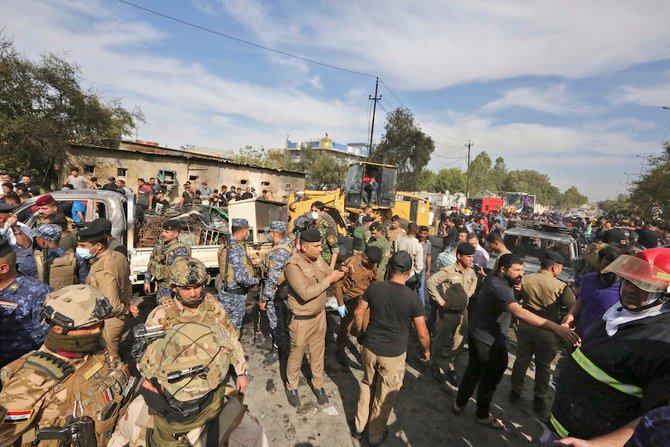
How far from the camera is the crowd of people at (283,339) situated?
1.53 m

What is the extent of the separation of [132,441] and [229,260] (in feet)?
9.23

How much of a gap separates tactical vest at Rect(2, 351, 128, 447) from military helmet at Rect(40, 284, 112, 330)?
215 mm

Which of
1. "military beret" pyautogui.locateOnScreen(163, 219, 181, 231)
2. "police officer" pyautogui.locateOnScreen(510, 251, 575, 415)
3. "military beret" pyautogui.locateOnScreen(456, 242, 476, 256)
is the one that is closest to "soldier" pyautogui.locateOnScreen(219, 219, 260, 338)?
"military beret" pyautogui.locateOnScreen(163, 219, 181, 231)

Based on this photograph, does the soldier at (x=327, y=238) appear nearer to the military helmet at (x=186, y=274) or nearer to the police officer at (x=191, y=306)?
the police officer at (x=191, y=306)

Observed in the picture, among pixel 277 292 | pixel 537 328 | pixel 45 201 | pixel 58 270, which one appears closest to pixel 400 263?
pixel 537 328

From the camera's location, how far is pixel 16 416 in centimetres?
154

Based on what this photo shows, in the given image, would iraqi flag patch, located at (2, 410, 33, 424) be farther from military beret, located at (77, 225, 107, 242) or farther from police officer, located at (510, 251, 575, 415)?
police officer, located at (510, 251, 575, 415)

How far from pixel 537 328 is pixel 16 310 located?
515 centimetres

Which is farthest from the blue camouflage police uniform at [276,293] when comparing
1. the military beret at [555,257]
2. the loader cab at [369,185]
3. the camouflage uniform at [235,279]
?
the loader cab at [369,185]

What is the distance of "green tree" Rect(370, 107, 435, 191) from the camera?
107ft

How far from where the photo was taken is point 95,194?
5.40 metres

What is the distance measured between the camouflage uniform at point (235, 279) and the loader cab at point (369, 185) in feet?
29.0

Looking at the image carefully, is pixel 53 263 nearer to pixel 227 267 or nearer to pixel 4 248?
pixel 4 248

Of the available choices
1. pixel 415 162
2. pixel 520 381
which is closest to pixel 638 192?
pixel 415 162
